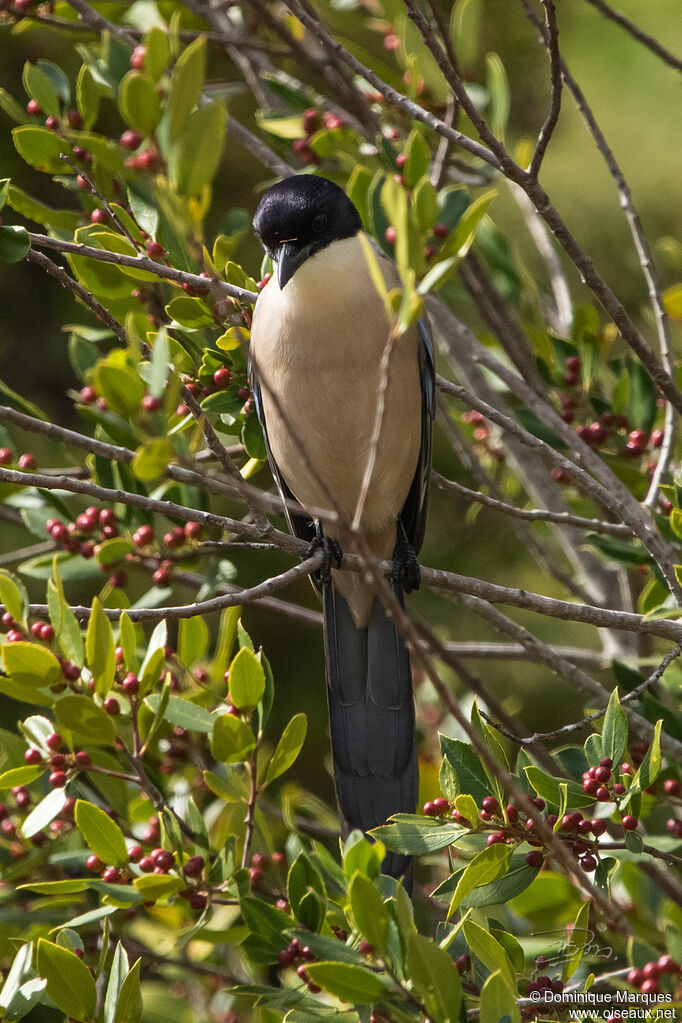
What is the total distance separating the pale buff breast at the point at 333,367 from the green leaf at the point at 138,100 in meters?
1.32

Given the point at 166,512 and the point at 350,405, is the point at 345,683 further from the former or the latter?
the point at 166,512

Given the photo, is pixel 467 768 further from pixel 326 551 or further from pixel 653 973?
pixel 326 551

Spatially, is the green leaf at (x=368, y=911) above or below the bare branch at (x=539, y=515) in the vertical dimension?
below

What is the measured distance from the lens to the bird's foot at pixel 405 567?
3.41m

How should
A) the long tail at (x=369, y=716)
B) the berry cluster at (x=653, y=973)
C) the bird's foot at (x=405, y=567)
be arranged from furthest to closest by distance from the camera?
the bird's foot at (x=405, y=567) → the long tail at (x=369, y=716) → the berry cluster at (x=653, y=973)

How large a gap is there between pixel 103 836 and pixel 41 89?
2043mm

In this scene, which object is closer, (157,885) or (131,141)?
(157,885)

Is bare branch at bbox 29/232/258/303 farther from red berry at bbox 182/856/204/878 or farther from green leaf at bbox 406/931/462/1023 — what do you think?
green leaf at bbox 406/931/462/1023

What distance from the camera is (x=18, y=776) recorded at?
234 cm

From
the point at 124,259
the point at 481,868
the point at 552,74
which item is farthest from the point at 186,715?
the point at 552,74

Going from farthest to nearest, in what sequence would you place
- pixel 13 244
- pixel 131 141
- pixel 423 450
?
pixel 423 450 < pixel 131 141 < pixel 13 244

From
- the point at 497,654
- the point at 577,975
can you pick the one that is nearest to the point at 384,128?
the point at 497,654

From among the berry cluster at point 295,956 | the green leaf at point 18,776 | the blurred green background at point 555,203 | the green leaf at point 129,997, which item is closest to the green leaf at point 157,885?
the green leaf at point 129,997

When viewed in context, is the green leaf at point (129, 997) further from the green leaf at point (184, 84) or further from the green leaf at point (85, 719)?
the green leaf at point (184, 84)
